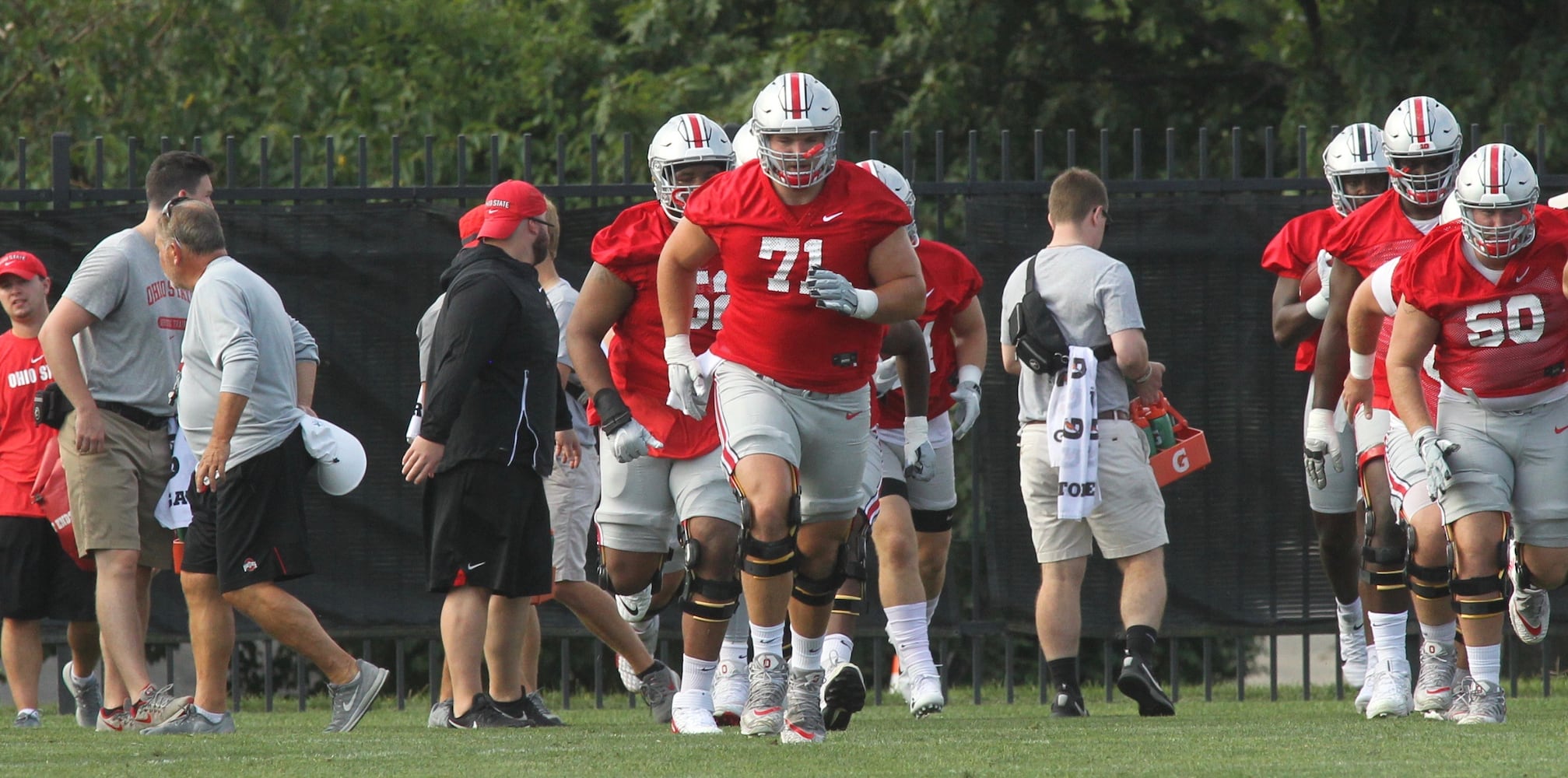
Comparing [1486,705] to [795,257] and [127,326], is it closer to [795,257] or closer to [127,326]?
[795,257]

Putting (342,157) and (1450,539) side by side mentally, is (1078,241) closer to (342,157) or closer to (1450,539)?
(1450,539)

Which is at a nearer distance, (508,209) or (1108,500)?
(508,209)

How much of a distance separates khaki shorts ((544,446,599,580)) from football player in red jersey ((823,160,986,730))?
98 cm

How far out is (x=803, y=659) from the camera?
19.4 ft

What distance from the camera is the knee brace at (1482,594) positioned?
6312mm

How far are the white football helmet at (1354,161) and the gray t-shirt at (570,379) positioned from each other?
2.94m

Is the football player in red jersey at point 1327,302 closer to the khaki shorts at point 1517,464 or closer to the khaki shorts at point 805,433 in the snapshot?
the khaki shorts at point 1517,464

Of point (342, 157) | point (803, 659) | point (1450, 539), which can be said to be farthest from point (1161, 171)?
point (803, 659)

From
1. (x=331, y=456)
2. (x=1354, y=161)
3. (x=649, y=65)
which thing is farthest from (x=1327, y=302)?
(x=649, y=65)

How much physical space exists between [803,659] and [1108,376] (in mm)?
2009

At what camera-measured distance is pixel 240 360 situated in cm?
661

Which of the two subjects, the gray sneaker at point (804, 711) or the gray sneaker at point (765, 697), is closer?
the gray sneaker at point (804, 711)

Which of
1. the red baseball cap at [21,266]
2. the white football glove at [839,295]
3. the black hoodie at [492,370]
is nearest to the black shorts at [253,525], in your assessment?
the black hoodie at [492,370]

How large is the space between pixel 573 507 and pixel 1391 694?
9.90 ft
